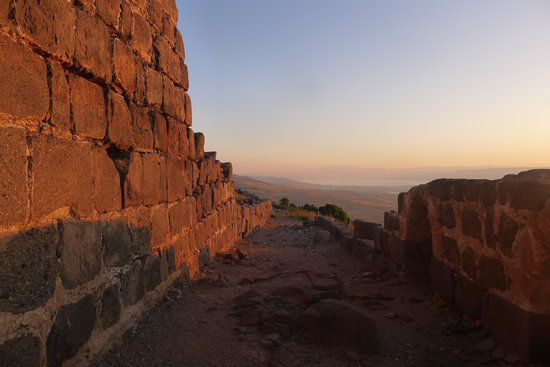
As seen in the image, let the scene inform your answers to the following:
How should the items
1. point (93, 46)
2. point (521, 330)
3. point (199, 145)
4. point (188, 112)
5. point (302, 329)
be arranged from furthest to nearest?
1. point (199, 145)
2. point (188, 112)
3. point (302, 329)
4. point (93, 46)
5. point (521, 330)

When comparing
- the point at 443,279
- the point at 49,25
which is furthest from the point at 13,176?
the point at 443,279

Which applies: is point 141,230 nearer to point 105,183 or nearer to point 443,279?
point 105,183

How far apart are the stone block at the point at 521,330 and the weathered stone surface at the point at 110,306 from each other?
3.46 m

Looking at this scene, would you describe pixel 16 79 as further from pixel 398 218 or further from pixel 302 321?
pixel 398 218

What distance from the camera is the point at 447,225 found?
4297 millimetres

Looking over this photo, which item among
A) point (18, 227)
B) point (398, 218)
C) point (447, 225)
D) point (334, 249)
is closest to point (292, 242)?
point (334, 249)

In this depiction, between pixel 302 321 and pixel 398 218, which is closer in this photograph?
pixel 302 321

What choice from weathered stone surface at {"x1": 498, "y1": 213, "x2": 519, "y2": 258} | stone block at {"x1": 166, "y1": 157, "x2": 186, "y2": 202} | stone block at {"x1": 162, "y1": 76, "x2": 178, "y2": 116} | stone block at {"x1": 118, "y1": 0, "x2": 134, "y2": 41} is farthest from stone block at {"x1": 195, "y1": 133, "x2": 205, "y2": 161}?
weathered stone surface at {"x1": 498, "y1": 213, "x2": 519, "y2": 258}

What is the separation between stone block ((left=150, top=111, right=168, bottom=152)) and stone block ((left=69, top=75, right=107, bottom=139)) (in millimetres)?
1062

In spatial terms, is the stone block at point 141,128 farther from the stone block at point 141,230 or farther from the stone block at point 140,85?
the stone block at point 141,230

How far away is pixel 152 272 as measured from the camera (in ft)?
13.1

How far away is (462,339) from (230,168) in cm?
748

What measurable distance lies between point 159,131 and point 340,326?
306cm

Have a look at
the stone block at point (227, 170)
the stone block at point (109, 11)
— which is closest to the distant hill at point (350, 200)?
the stone block at point (227, 170)
